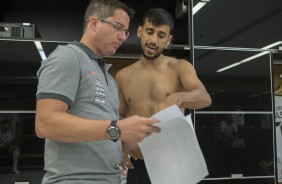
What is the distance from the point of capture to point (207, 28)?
3217mm

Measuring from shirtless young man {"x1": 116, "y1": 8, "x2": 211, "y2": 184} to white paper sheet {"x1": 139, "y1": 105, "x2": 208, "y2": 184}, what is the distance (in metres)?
0.84

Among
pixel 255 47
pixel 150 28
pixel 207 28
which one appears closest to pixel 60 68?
pixel 150 28

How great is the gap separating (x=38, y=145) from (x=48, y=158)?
2.13 meters

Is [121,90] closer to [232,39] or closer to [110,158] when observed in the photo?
[110,158]

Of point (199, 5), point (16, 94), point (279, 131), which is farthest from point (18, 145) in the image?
point (279, 131)

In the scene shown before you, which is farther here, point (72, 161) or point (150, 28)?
point (150, 28)

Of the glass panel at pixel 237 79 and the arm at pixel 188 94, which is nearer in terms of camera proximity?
the arm at pixel 188 94

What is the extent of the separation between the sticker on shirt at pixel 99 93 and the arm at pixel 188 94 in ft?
1.70

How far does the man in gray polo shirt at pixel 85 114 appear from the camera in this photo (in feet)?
2.59

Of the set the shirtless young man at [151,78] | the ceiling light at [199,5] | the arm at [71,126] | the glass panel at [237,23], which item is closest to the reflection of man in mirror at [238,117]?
the glass panel at [237,23]

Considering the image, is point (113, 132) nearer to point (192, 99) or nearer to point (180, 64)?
point (192, 99)

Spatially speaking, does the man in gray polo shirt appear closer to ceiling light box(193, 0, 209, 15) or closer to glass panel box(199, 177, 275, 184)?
ceiling light box(193, 0, 209, 15)

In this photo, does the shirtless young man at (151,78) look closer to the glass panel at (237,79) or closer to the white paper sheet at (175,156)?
the white paper sheet at (175,156)

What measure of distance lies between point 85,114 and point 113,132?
135mm
